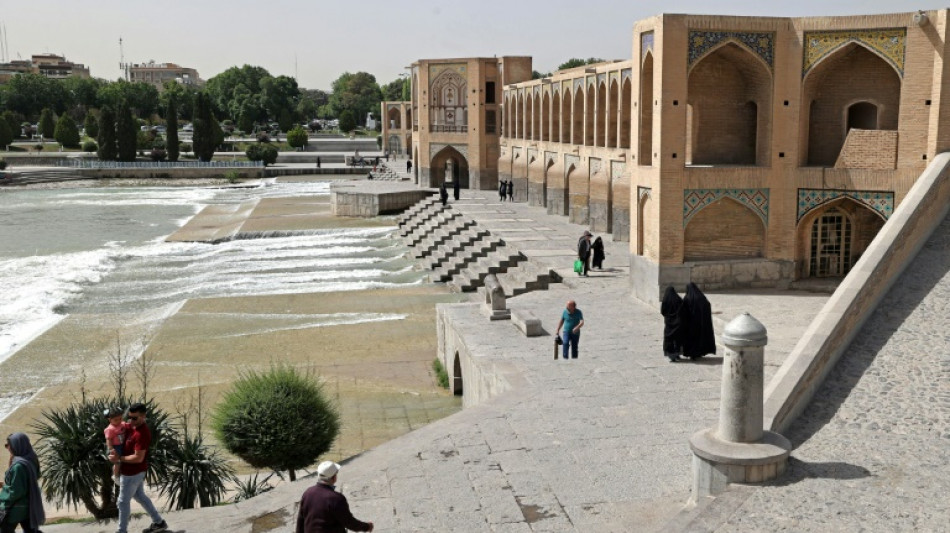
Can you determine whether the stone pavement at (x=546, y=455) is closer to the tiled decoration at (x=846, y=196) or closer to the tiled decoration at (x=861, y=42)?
the tiled decoration at (x=846, y=196)

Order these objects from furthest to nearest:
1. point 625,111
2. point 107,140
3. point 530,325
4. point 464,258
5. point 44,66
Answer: point 44,66 < point 107,140 < point 625,111 < point 464,258 < point 530,325

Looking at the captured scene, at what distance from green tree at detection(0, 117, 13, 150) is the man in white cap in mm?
72179

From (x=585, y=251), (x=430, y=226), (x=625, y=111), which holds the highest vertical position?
(x=625, y=111)

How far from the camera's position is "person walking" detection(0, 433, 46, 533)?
6.46 metres

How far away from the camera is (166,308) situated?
67.7ft

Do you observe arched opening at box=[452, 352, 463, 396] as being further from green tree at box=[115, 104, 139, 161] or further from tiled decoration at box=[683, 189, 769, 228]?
green tree at box=[115, 104, 139, 161]

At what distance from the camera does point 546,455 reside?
8.14m

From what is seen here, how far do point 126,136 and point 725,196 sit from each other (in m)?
52.5

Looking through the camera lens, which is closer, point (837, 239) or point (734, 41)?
point (734, 41)

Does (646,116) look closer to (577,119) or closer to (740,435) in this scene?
(740,435)

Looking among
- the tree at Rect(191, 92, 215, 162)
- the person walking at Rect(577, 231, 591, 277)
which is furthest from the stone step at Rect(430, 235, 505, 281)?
the tree at Rect(191, 92, 215, 162)

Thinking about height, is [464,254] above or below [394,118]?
below

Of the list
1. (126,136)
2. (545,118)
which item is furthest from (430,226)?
(126,136)

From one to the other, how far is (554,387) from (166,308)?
1302 cm
